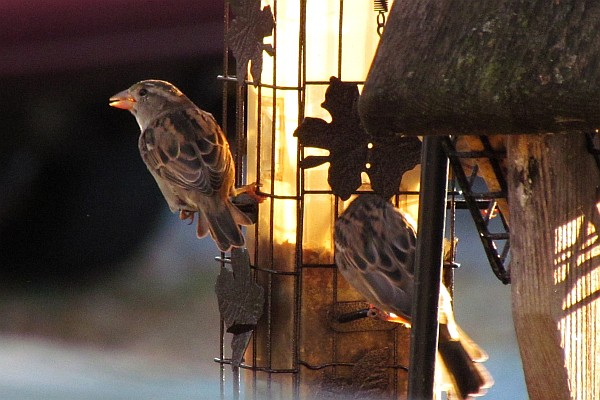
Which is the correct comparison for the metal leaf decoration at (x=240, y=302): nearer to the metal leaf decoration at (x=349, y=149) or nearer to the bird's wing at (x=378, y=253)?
the bird's wing at (x=378, y=253)

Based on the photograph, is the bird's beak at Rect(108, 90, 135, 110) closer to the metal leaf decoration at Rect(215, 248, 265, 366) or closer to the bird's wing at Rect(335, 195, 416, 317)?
the metal leaf decoration at Rect(215, 248, 265, 366)

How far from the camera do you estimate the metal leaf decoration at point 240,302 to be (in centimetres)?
425

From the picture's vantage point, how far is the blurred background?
636 cm

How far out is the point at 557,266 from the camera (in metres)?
2.43

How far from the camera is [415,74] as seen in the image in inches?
89.9

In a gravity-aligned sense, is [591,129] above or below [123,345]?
below

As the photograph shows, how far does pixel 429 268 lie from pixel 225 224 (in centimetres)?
164

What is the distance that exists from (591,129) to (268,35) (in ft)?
6.99

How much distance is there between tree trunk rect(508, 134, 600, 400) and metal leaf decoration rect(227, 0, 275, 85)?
1719 millimetres

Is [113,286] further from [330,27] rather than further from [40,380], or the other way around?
[40,380]

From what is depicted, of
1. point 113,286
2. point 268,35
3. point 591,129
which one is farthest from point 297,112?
point 113,286

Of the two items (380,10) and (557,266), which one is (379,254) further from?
(557,266)

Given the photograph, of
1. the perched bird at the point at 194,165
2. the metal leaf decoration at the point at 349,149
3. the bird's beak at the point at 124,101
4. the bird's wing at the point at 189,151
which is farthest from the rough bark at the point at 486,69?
the bird's beak at the point at 124,101

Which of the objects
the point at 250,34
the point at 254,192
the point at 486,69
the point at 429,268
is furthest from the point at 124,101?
the point at 486,69
